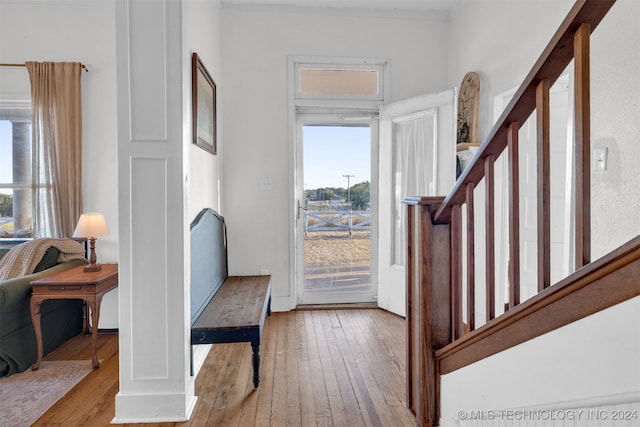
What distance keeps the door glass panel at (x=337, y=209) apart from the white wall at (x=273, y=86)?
269mm

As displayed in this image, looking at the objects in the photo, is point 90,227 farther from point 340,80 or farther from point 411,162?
point 411,162

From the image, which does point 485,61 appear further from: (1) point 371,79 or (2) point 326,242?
(2) point 326,242

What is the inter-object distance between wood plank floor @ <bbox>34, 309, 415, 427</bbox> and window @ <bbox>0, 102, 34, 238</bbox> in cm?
112

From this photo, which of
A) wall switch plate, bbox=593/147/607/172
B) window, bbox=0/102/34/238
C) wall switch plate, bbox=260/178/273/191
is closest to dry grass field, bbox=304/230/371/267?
wall switch plate, bbox=260/178/273/191

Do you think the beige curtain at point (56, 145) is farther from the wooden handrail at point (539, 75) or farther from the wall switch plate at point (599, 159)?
the wall switch plate at point (599, 159)

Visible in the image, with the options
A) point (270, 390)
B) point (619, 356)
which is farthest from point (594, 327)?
point (270, 390)

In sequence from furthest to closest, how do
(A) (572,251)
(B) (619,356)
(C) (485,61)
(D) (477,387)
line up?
(C) (485,61)
(A) (572,251)
(D) (477,387)
(B) (619,356)

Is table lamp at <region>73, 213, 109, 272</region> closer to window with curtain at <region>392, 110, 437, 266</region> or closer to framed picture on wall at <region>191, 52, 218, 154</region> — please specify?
framed picture on wall at <region>191, 52, 218, 154</region>

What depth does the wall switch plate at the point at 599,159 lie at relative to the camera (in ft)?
6.11

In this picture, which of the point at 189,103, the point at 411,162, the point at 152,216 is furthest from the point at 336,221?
the point at 152,216

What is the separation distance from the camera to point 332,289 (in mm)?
3900

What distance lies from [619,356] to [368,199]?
10.4 feet

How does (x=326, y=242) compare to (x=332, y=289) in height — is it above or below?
above

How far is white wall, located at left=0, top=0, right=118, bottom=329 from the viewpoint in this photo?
10.3ft
